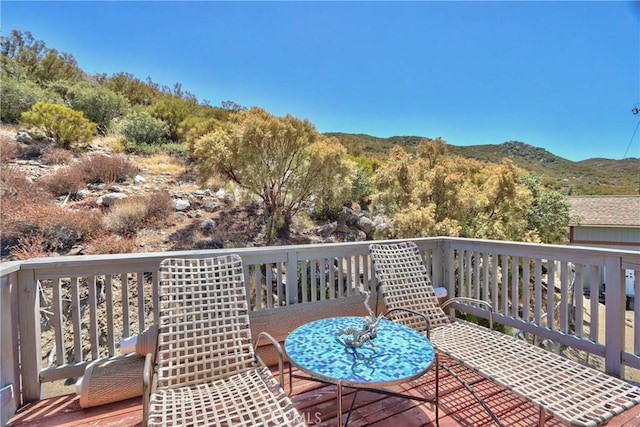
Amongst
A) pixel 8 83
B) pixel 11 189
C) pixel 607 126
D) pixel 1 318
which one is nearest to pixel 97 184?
pixel 11 189

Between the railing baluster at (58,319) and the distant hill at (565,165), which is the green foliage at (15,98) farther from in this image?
the distant hill at (565,165)

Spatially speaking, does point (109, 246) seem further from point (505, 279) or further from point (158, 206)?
point (505, 279)

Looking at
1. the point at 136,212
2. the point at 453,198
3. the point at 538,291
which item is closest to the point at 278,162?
the point at 136,212

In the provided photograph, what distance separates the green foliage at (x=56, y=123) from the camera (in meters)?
9.42

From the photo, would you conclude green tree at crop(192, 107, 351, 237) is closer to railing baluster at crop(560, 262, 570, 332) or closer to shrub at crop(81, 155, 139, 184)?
shrub at crop(81, 155, 139, 184)

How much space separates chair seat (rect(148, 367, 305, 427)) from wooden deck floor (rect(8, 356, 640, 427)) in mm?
475

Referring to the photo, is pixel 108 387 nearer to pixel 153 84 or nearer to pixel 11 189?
pixel 11 189

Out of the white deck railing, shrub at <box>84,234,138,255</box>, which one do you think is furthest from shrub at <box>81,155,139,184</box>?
the white deck railing

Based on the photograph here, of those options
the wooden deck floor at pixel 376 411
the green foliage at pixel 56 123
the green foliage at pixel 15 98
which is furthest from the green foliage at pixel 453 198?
the green foliage at pixel 15 98

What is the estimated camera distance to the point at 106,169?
876 centimetres

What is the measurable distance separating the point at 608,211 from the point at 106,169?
68.6 feet

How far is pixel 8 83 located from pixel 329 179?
11193 millimetres

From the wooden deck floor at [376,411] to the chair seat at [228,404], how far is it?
1.56 ft

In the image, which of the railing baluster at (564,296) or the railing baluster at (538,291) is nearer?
the railing baluster at (564,296)
